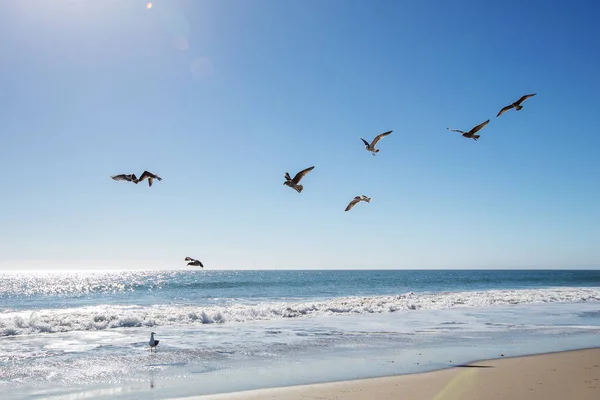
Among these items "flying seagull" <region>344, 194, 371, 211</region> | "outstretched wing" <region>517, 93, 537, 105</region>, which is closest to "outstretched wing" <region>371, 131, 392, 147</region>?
"flying seagull" <region>344, 194, 371, 211</region>

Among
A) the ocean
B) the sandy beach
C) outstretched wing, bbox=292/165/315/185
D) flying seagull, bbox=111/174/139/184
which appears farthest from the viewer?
the ocean

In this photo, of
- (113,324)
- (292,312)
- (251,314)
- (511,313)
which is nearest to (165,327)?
(113,324)

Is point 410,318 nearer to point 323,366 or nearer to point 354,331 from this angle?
point 354,331

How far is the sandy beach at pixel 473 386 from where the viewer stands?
8.91 metres

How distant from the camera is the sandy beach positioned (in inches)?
351

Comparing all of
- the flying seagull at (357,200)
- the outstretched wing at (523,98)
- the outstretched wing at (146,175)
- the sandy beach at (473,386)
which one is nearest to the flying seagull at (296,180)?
the flying seagull at (357,200)

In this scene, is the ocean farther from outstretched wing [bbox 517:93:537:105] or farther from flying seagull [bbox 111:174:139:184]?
outstretched wing [bbox 517:93:537:105]

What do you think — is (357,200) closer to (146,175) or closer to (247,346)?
(146,175)

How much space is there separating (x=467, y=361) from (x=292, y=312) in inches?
575

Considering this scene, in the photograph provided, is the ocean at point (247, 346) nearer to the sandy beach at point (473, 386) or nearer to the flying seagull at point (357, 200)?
the sandy beach at point (473, 386)

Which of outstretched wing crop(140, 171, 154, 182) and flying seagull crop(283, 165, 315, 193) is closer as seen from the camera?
flying seagull crop(283, 165, 315, 193)

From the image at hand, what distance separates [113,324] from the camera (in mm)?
20594

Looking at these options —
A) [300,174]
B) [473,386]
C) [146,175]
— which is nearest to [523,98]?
[300,174]

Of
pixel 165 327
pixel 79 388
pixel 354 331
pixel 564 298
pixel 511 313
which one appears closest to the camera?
pixel 79 388
